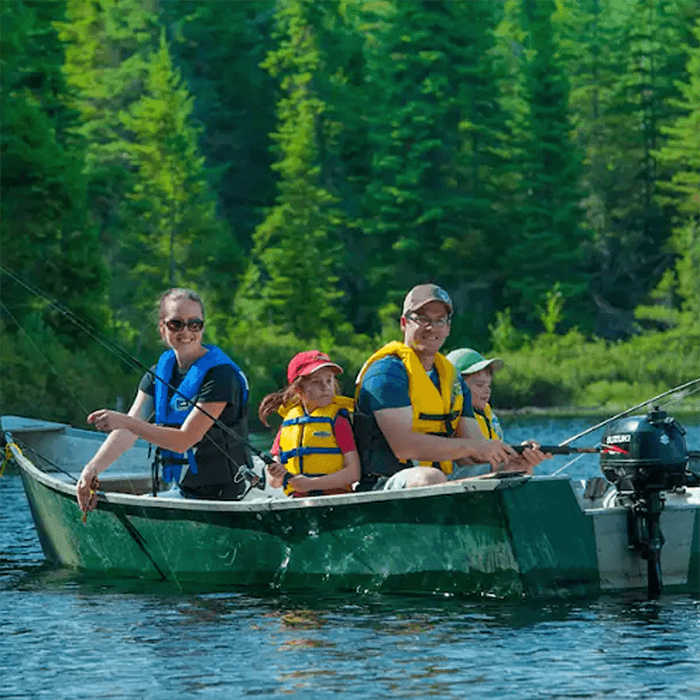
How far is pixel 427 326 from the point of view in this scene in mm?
10828

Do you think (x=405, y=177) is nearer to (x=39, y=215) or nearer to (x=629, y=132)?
(x=629, y=132)

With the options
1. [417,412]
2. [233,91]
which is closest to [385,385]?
[417,412]

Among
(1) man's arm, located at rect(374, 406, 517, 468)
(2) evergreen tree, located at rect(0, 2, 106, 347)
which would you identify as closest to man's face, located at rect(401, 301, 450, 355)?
(1) man's arm, located at rect(374, 406, 517, 468)

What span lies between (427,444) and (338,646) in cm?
147

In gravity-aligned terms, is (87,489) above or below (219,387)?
below

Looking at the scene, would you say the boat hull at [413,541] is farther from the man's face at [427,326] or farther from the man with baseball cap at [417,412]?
the man's face at [427,326]

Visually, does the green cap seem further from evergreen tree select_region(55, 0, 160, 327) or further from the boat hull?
evergreen tree select_region(55, 0, 160, 327)

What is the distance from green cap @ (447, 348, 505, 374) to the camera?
11.8 m

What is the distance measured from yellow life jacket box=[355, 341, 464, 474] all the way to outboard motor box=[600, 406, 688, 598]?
85 centimetres

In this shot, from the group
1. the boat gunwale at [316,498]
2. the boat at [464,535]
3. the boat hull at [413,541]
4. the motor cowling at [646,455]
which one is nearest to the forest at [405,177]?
the boat gunwale at [316,498]

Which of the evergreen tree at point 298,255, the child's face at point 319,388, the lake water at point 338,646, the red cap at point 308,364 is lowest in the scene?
the lake water at point 338,646

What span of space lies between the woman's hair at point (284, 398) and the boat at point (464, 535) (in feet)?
1.56

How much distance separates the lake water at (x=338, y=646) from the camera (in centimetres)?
864

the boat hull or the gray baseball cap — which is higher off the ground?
the gray baseball cap
